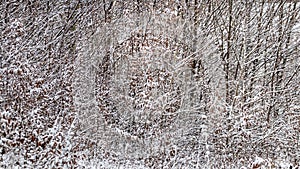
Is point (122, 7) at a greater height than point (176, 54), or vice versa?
point (122, 7)

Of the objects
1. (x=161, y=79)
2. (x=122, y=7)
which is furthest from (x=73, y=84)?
(x=122, y=7)

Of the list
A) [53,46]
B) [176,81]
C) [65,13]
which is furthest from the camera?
[65,13]

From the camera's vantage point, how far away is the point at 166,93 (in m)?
8.41

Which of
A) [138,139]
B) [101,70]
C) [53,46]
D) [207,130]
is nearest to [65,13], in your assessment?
[53,46]

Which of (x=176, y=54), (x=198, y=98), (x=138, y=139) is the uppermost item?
(x=176, y=54)

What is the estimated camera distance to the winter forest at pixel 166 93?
7.43 metres

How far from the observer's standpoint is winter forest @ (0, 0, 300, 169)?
743 centimetres

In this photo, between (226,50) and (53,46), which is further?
(53,46)

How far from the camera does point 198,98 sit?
26.7 ft

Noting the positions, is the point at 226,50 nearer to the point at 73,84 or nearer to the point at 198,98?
the point at 198,98

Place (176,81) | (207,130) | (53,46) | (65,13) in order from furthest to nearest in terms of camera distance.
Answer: (65,13)
(53,46)
(176,81)
(207,130)

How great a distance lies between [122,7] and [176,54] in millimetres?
2280

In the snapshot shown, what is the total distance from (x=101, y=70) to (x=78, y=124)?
160cm

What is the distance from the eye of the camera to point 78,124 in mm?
8008
